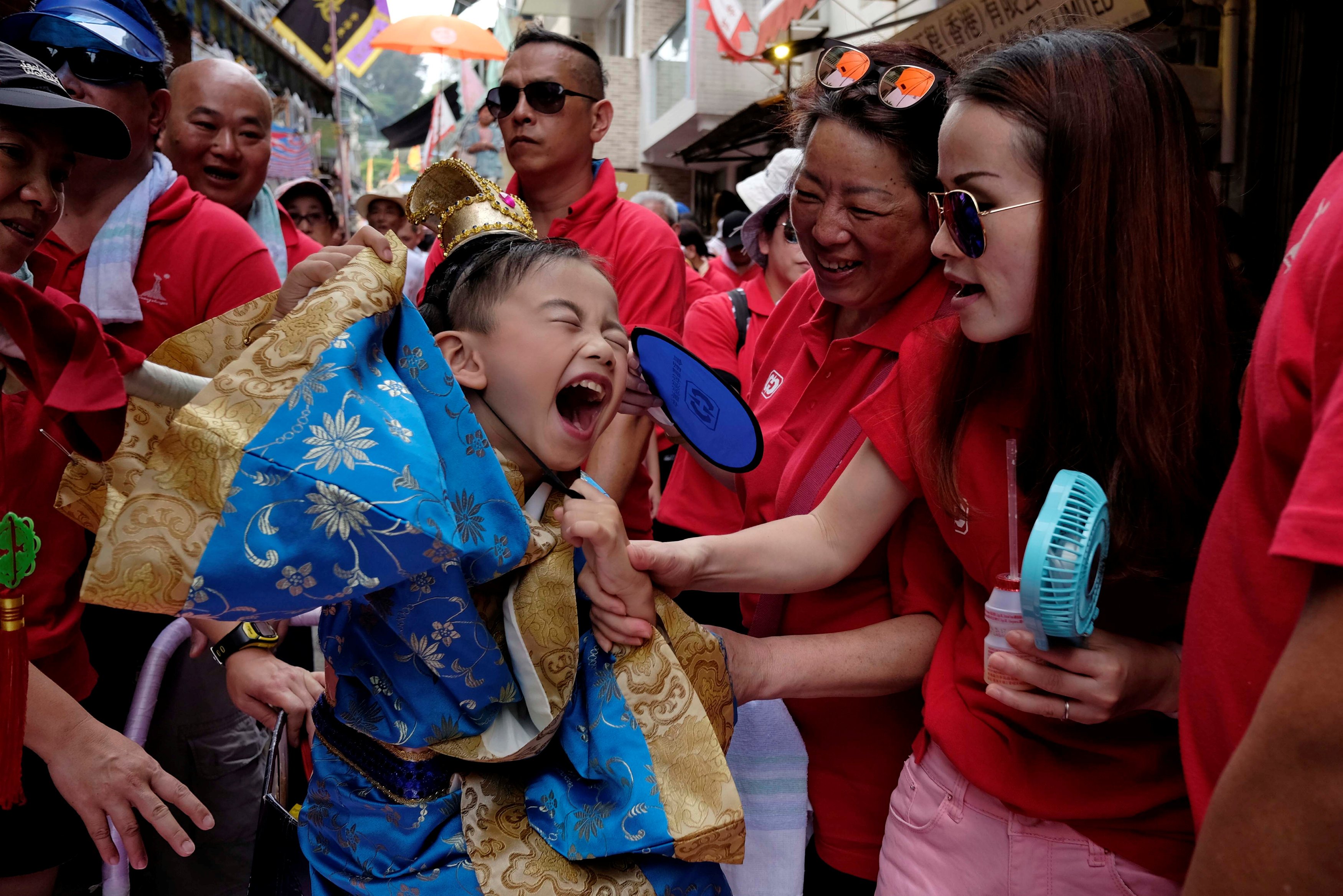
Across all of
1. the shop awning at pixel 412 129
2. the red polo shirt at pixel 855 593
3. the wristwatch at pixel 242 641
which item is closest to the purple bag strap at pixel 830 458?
the red polo shirt at pixel 855 593

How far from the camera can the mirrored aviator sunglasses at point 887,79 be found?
1934mm

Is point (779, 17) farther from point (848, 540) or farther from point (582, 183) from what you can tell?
point (848, 540)

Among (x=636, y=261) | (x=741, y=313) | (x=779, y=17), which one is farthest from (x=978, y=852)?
(x=779, y=17)

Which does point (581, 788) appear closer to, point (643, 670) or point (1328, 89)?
point (643, 670)

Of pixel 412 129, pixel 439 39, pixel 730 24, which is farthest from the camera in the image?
pixel 412 129

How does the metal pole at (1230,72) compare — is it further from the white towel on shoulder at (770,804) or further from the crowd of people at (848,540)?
the white towel on shoulder at (770,804)

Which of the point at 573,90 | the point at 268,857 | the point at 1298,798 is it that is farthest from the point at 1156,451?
the point at 573,90

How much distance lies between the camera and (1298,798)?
73 centimetres

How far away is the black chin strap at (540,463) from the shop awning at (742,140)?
8.86m

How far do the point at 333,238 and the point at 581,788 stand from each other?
6.76 metres

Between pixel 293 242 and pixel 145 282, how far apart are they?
1.66m

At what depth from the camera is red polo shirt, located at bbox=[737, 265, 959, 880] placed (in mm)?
1783

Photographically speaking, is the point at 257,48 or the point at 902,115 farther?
the point at 257,48

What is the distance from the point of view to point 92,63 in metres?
2.44
